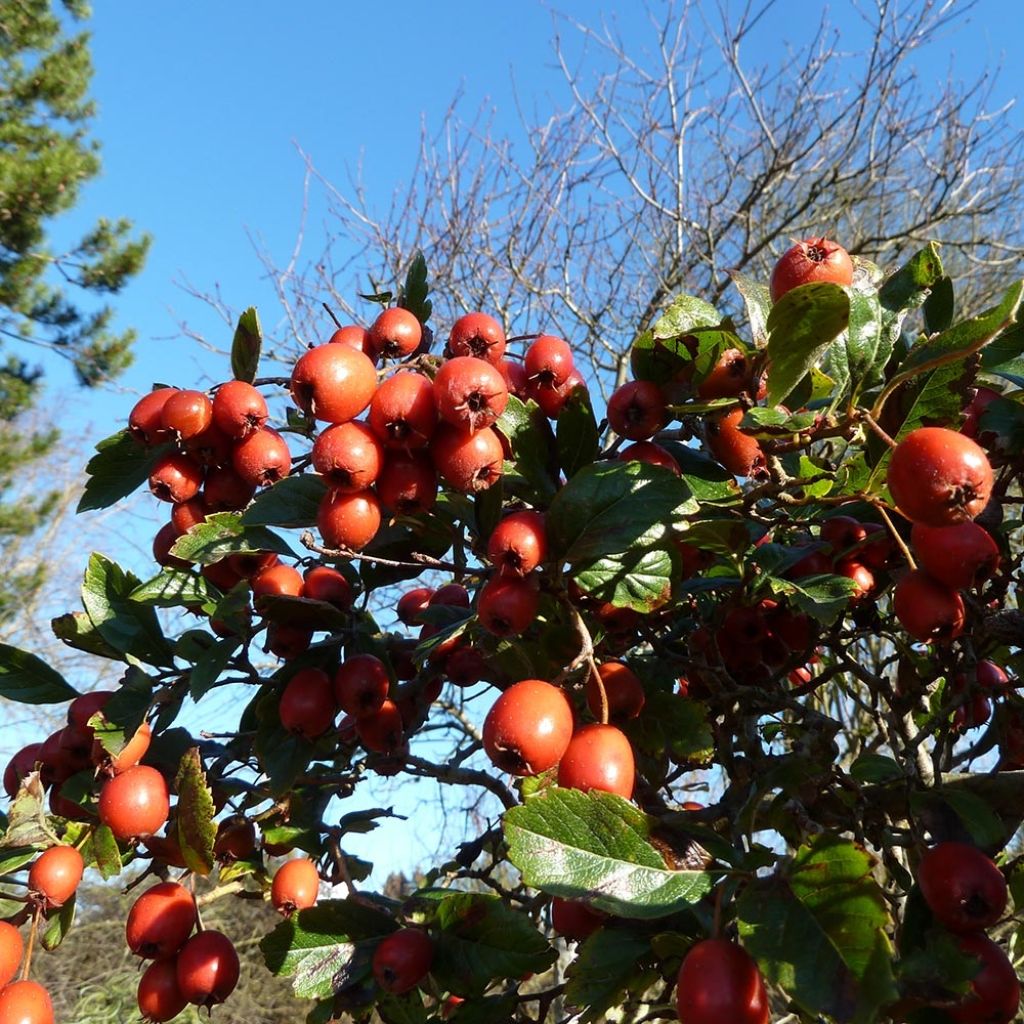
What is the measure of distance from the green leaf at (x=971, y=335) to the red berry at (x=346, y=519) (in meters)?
0.60

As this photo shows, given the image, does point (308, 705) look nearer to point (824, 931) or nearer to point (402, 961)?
point (402, 961)

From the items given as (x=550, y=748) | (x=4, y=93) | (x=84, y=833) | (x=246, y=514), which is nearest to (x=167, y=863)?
(x=84, y=833)

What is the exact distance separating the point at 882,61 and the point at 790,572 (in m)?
7.80

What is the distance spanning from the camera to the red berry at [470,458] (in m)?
1.00

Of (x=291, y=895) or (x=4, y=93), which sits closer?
(x=291, y=895)

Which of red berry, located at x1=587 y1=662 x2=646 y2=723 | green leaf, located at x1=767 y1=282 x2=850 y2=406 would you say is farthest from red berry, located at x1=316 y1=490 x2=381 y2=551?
green leaf, located at x1=767 y1=282 x2=850 y2=406

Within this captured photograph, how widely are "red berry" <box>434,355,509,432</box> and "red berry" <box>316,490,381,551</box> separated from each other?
155 millimetres

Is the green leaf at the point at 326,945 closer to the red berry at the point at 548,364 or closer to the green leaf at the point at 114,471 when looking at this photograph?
the green leaf at the point at 114,471

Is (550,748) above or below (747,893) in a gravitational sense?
above

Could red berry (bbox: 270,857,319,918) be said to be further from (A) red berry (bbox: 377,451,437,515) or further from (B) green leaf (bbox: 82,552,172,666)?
(A) red berry (bbox: 377,451,437,515)

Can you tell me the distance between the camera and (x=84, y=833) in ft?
3.98

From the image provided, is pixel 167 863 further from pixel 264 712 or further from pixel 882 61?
pixel 882 61

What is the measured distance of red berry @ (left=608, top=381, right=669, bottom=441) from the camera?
1.09 m

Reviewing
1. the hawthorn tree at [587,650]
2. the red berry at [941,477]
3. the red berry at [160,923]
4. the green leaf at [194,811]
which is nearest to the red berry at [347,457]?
the hawthorn tree at [587,650]
